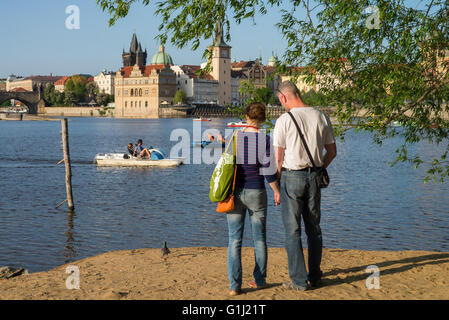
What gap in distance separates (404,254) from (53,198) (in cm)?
1451

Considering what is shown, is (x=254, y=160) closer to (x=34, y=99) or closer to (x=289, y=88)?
(x=289, y=88)

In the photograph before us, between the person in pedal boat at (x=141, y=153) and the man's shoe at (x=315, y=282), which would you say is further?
the person in pedal boat at (x=141, y=153)

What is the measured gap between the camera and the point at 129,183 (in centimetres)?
2602

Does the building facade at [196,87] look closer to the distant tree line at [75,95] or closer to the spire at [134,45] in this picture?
the spire at [134,45]

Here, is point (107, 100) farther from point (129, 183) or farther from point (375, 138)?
point (375, 138)

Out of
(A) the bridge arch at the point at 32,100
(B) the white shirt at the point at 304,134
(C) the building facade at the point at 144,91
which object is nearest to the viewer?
(B) the white shirt at the point at 304,134

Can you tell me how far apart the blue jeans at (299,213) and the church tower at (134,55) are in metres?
186

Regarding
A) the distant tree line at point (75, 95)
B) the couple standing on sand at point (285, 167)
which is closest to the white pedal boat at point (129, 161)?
the couple standing on sand at point (285, 167)

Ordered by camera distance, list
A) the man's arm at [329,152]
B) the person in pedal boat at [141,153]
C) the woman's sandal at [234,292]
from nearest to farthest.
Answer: the man's arm at [329,152]
the woman's sandal at [234,292]
the person in pedal boat at [141,153]

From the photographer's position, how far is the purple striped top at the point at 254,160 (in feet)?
20.3

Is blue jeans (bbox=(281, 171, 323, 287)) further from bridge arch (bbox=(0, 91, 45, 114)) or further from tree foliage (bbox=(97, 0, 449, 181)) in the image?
bridge arch (bbox=(0, 91, 45, 114))

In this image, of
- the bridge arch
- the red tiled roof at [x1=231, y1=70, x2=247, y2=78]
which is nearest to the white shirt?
the bridge arch

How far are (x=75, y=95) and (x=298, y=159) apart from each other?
590 feet

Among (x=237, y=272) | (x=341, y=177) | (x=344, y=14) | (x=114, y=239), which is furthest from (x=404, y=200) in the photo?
(x=237, y=272)
